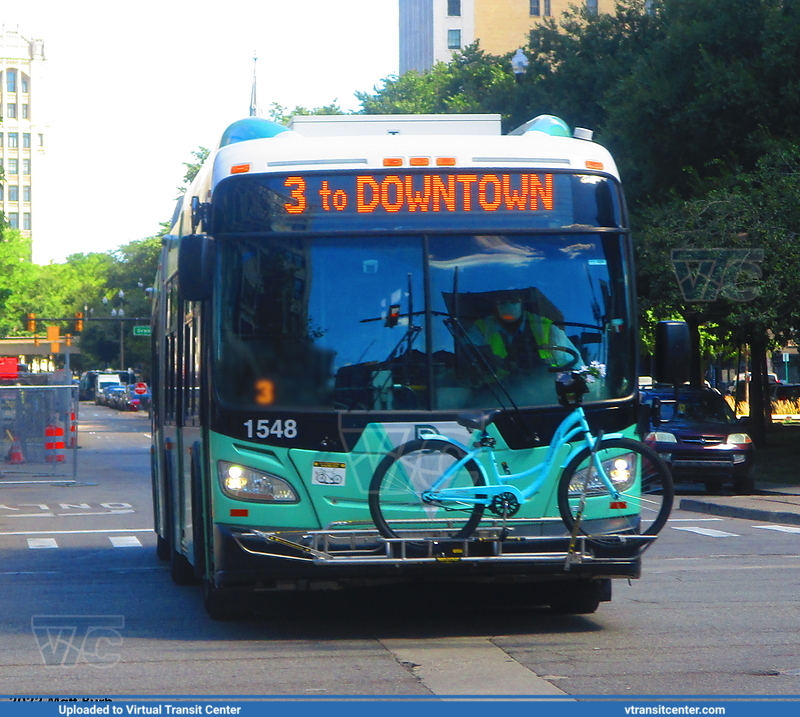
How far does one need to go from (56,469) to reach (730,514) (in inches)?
571

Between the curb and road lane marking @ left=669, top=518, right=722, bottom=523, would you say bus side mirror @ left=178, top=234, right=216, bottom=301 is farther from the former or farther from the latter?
the curb

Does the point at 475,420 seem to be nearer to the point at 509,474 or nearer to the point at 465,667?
the point at 509,474

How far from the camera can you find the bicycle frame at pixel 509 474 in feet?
25.8

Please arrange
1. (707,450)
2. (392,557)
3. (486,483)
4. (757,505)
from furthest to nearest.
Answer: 1. (707,450)
2. (757,505)
3. (486,483)
4. (392,557)

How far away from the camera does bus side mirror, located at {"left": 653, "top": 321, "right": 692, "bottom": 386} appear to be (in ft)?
27.3

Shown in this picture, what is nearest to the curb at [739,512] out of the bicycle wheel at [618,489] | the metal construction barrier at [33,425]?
the bicycle wheel at [618,489]

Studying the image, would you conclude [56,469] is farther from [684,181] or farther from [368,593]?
[368,593]

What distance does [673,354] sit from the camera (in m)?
8.33

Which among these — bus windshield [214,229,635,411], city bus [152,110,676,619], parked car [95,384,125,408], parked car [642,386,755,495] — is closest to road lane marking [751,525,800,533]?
parked car [642,386,755,495]

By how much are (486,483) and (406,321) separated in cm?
102

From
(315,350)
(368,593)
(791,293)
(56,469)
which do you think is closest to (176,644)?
(315,350)

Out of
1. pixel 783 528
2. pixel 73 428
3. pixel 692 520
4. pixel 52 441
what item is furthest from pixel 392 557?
pixel 52 441

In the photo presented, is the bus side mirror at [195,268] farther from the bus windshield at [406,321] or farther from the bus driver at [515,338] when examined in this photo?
the bus driver at [515,338]

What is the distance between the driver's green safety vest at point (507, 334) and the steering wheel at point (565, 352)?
0.02 metres
